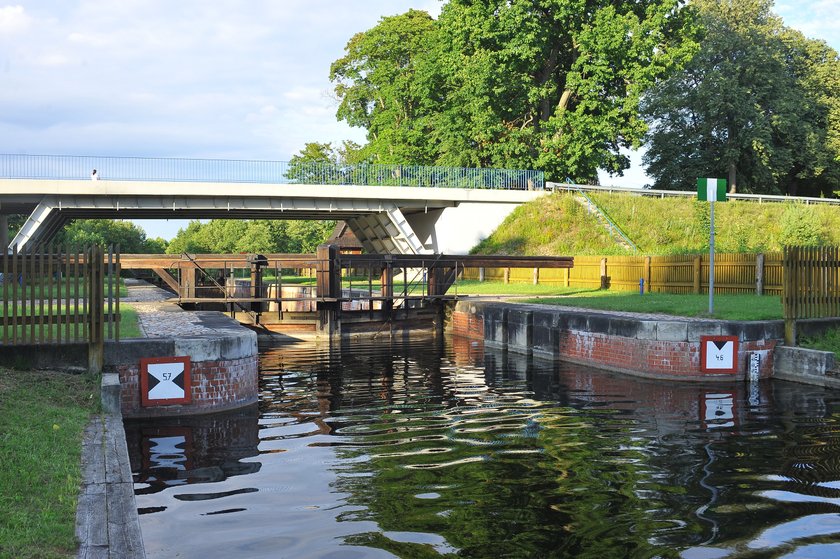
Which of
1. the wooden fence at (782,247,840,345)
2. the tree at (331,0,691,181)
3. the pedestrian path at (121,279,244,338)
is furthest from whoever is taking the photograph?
the tree at (331,0,691,181)

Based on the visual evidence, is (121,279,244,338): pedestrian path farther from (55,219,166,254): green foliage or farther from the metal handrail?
(55,219,166,254): green foliage

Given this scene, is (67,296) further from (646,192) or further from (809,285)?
(646,192)

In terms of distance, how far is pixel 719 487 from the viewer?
26.0 feet

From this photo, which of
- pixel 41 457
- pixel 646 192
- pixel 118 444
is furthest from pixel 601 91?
pixel 41 457

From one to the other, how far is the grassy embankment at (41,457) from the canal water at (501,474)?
32.8 inches

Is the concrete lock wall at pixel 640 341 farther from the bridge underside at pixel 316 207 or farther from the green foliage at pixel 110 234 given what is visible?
the green foliage at pixel 110 234

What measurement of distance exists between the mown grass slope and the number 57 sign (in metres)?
29.1

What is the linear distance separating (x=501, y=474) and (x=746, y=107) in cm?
5358

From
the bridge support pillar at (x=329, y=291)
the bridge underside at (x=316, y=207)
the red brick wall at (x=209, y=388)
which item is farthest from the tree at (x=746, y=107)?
the red brick wall at (x=209, y=388)

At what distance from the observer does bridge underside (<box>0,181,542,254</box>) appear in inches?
1532

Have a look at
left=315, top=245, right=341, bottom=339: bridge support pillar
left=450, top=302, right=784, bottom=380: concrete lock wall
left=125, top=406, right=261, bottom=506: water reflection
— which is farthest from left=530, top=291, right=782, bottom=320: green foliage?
left=125, top=406, right=261, bottom=506: water reflection

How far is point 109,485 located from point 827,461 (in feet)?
25.6

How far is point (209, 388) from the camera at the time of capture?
40.4ft

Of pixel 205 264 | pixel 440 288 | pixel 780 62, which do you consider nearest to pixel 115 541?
pixel 205 264
